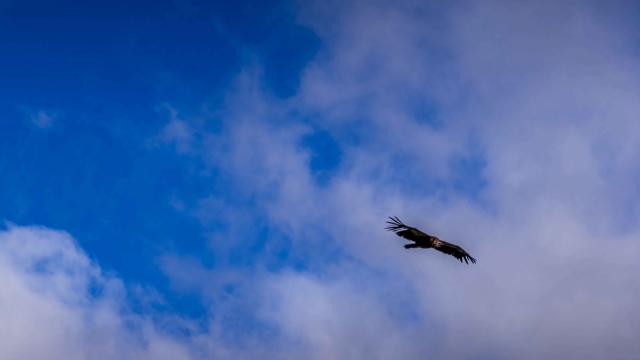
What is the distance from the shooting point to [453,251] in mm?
46281

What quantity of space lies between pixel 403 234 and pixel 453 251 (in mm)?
5219

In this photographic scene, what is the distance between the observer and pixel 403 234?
44.1 metres

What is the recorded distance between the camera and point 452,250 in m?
46.2

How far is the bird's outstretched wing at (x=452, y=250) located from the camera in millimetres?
45812

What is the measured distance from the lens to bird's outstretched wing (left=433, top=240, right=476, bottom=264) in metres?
45.8
